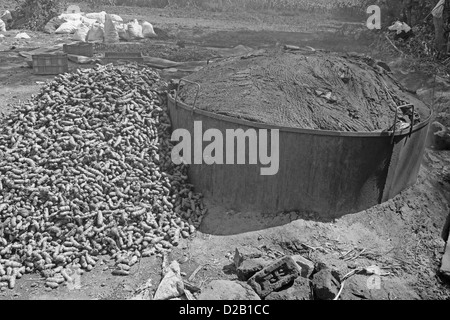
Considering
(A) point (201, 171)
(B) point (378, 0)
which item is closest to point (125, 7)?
(B) point (378, 0)

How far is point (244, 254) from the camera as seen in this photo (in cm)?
497

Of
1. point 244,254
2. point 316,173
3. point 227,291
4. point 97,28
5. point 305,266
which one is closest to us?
point 227,291

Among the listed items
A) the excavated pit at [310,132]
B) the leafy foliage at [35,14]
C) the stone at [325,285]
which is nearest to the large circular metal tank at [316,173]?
the excavated pit at [310,132]

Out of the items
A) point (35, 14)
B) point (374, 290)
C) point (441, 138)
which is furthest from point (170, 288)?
point (35, 14)

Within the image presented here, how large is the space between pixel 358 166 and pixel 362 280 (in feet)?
4.43

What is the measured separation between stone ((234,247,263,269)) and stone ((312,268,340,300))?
0.71 metres

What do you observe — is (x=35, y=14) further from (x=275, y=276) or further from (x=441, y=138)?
(x=275, y=276)

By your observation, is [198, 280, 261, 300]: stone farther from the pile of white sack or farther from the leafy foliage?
the leafy foliage

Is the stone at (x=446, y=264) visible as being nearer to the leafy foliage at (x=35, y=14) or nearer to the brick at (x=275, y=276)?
the brick at (x=275, y=276)

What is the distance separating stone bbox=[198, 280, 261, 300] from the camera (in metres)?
4.16

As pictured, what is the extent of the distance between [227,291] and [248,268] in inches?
16.8

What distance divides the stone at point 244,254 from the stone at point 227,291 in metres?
→ 0.42

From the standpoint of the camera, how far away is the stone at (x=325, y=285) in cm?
428

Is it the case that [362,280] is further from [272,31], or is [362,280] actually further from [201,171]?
[272,31]
